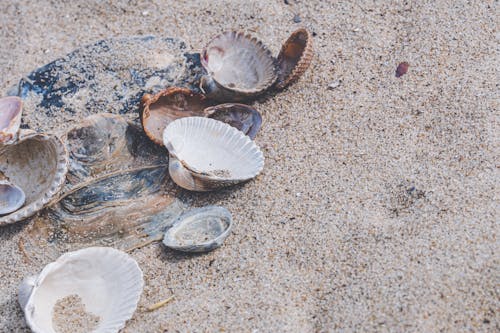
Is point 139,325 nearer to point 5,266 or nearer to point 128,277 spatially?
point 128,277

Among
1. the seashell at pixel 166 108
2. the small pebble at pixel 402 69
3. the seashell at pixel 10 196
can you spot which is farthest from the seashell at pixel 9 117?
the small pebble at pixel 402 69

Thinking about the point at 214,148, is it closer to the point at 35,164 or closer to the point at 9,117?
the point at 35,164

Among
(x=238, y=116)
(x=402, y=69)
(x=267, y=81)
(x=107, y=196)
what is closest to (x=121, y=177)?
(x=107, y=196)

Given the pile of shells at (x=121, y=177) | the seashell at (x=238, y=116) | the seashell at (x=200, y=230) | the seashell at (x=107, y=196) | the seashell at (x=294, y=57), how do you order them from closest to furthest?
1. the pile of shells at (x=121, y=177)
2. the seashell at (x=200, y=230)
3. the seashell at (x=107, y=196)
4. the seashell at (x=238, y=116)
5. the seashell at (x=294, y=57)

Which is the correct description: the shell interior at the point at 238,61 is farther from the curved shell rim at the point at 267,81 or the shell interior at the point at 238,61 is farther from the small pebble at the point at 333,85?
the small pebble at the point at 333,85

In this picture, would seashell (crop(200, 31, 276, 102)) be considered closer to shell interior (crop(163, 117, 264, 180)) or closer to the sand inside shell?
shell interior (crop(163, 117, 264, 180))

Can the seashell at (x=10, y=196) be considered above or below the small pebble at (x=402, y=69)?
below

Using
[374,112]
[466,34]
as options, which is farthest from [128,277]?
[466,34]

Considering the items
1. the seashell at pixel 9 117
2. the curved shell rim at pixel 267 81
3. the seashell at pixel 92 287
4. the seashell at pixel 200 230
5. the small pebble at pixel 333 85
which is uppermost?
the curved shell rim at pixel 267 81
